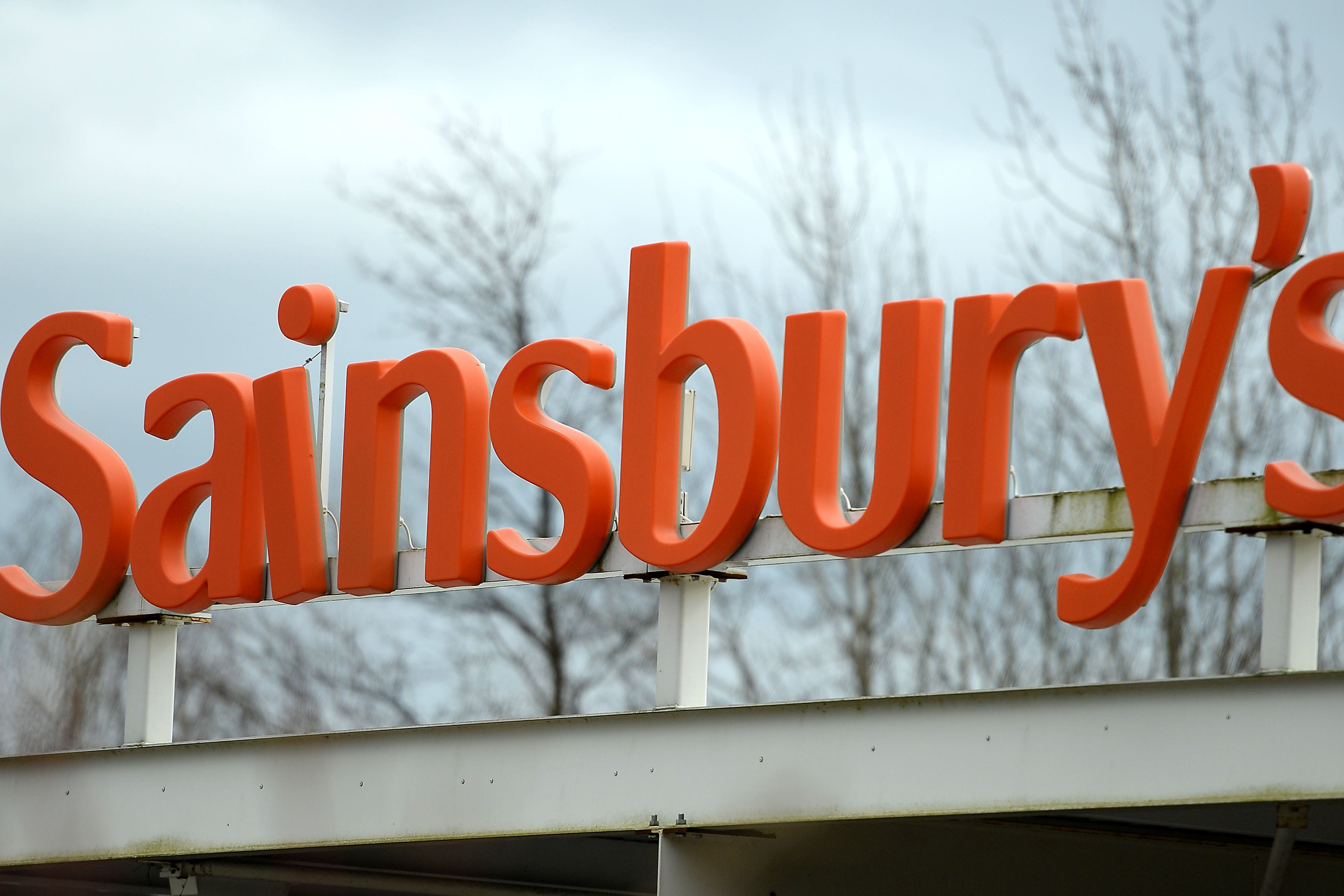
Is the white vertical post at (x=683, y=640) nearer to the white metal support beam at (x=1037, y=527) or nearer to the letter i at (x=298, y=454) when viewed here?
the white metal support beam at (x=1037, y=527)

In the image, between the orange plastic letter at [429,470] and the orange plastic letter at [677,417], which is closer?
the orange plastic letter at [677,417]

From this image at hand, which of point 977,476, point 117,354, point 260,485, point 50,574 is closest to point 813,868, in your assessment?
point 977,476

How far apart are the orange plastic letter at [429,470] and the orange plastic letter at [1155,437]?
10.6ft

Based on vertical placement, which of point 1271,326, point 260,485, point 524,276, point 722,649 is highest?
point 524,276

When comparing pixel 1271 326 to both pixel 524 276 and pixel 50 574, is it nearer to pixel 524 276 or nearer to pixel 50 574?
pixel 524 276

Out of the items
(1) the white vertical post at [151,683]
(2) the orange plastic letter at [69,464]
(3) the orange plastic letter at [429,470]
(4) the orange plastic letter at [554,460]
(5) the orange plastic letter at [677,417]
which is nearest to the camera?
(5) the orange plastic letter at [677,417]

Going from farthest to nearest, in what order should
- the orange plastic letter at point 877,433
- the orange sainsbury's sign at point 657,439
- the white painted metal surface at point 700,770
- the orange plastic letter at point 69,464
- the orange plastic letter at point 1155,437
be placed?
the orange plastic letter at point 69,464 → the orange plastic letter at point 877,433 → the orange sainsbury's sign at point 657,439 → the orange plastic letter at point 1155,437 → the white painted metal surface at point 700,770

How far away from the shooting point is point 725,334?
28.6 feet

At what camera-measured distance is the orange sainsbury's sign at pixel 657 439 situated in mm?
7305

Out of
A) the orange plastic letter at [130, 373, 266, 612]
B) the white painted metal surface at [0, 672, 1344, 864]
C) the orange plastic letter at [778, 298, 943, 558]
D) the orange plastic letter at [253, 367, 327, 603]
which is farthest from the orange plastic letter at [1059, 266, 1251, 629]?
A: the orange plastic letter at [130, 373, 266, 612]

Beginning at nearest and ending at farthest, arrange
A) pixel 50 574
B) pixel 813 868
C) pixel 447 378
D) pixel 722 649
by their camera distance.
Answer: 1. pixel 813 868
2. pixel 447 378
3. pixel 722 649
4. pixel 50 574

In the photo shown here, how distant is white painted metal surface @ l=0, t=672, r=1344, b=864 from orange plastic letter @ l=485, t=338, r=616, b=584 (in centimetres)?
91

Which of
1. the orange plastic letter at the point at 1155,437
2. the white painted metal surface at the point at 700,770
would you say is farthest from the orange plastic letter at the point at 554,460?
the orange plastic letter at the point at 1155,437

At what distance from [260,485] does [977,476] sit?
4.24 metres
